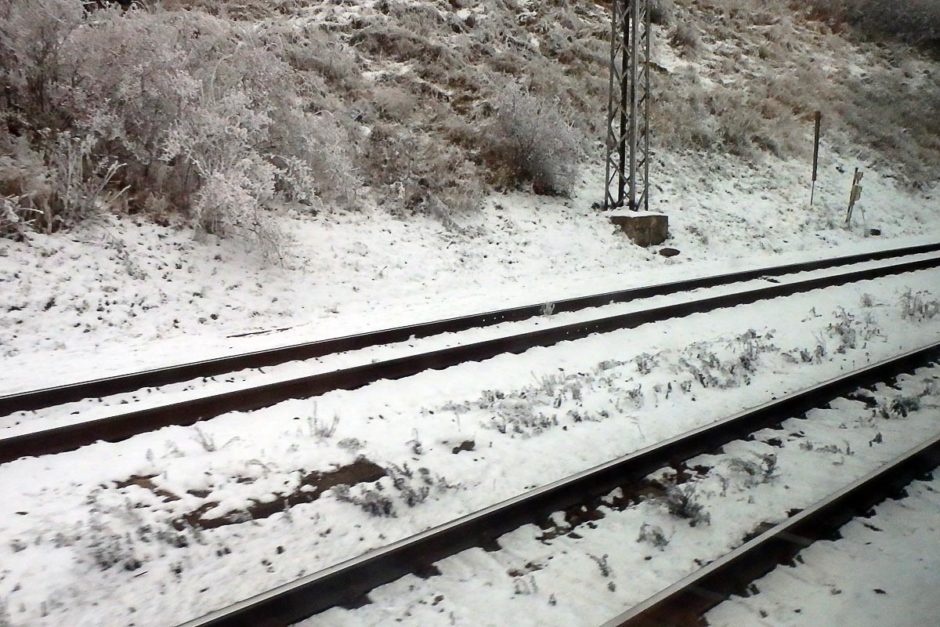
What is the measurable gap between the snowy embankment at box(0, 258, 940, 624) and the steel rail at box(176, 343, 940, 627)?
393 mm

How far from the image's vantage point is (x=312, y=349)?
307 inches

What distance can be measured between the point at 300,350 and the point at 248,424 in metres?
2.10


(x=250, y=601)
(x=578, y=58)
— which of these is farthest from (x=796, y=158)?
(x=250, y=601)

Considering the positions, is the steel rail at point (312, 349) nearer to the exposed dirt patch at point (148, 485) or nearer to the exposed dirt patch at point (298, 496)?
the exposed dirt patch at point (148, 485)

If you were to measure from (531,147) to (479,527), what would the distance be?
13456 mm

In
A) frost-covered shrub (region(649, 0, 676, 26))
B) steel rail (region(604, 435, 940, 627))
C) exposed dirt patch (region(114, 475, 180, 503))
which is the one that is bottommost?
exposed dirt patch (region(114, 475, 180, 503))

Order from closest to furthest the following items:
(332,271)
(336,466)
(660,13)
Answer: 1. (336,466)
2. (332,271)
3. (660,13)

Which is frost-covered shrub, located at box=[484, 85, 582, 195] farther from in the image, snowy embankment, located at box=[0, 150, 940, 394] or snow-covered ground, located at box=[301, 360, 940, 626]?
snow-covered ground, located at box=[301, 360, 940, 626]

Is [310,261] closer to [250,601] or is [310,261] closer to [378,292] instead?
[378,292]

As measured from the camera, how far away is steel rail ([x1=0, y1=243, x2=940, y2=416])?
6.23m

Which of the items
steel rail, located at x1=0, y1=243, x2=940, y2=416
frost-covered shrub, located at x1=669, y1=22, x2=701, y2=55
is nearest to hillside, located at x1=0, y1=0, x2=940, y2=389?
steel rail, located at x1=0, y1=243, x2=940, y2=416

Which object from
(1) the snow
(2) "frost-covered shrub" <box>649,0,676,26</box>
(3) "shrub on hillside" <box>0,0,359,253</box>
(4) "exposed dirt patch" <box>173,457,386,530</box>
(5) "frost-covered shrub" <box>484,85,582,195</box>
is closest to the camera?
(1) the snow

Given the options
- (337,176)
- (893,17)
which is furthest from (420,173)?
(893,17)

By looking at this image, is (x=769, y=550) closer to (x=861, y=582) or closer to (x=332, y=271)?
(x=861, y=582)
